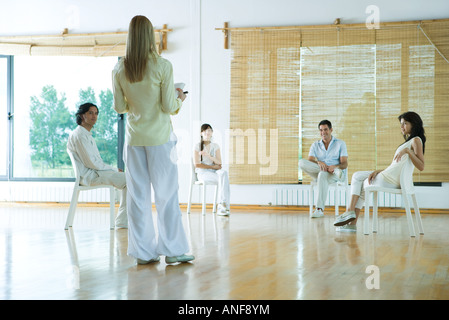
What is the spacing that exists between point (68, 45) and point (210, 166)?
124 inches

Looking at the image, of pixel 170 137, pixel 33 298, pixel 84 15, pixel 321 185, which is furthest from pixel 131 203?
pixel 84 15

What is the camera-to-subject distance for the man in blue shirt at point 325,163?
616cm

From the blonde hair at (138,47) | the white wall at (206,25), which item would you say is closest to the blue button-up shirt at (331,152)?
the white wall at (206,25)

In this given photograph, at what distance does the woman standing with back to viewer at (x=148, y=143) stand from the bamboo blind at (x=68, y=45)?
494 cm

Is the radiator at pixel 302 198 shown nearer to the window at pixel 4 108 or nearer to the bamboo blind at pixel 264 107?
the bamboo blind at pixel 264 107

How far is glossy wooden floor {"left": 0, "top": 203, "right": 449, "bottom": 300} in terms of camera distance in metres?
2.40

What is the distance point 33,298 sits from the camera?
227 centimetres

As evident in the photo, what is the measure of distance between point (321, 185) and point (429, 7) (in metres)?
2.99

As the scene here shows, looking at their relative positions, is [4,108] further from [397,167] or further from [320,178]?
[397,167]

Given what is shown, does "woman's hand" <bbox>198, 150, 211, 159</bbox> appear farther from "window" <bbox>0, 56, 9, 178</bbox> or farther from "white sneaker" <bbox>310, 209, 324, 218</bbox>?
"window" <bbox>0, 56, 9, 178</bbox>

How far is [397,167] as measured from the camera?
15.1 feet

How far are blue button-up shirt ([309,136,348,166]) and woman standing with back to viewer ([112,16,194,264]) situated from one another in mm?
3493

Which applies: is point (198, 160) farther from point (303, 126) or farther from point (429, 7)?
point (429, 7)

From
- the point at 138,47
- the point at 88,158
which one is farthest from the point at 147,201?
the point at 88,158
